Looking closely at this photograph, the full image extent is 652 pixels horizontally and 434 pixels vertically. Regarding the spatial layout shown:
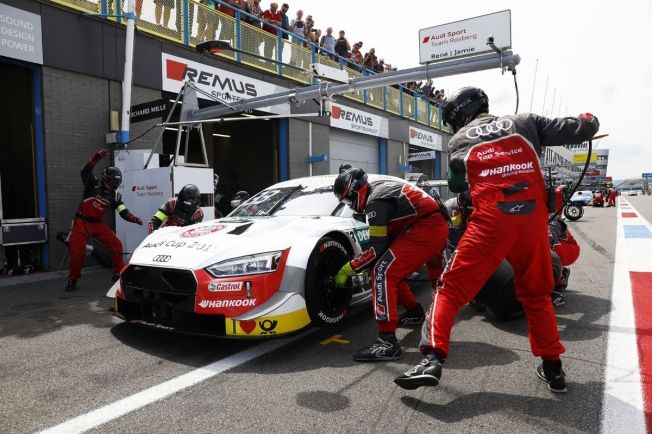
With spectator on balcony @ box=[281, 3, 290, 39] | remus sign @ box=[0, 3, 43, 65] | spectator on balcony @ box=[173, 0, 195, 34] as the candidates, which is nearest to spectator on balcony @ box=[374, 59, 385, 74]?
spectator on balcony @ box=[281, 3, 290, 39]

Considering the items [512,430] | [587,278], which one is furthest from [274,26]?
[512,430]

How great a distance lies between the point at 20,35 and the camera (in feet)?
24.0

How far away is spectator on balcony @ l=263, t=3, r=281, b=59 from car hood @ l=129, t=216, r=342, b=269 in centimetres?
964

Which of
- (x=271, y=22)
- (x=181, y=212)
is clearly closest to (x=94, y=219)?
(x=181, y=212)

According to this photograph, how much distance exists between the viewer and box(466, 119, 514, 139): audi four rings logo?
2652 millimetres

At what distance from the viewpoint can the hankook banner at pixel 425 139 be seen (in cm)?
2170

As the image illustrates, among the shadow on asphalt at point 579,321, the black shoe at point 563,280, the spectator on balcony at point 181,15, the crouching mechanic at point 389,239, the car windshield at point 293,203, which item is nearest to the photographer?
the crouching mechanic at point 389,239

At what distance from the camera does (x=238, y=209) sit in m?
4.93

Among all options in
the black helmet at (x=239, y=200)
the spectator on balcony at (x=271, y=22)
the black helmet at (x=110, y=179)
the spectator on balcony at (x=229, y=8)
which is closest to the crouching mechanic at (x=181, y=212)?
the black helmet at (x=239, y=200)

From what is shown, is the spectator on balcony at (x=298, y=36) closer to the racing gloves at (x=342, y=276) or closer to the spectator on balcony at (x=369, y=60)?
the spectator on balcony at (x=369, y=60)

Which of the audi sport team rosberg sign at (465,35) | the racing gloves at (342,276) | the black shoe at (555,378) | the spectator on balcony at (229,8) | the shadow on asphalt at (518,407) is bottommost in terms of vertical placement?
the shadow on asphalt at (518,407)

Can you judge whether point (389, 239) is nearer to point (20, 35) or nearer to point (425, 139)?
point (20, 35)

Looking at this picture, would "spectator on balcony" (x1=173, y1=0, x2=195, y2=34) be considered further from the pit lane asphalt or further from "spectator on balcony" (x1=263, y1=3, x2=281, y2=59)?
the pit lane asphalt

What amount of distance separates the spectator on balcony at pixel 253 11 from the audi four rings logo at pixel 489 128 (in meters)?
10.9
